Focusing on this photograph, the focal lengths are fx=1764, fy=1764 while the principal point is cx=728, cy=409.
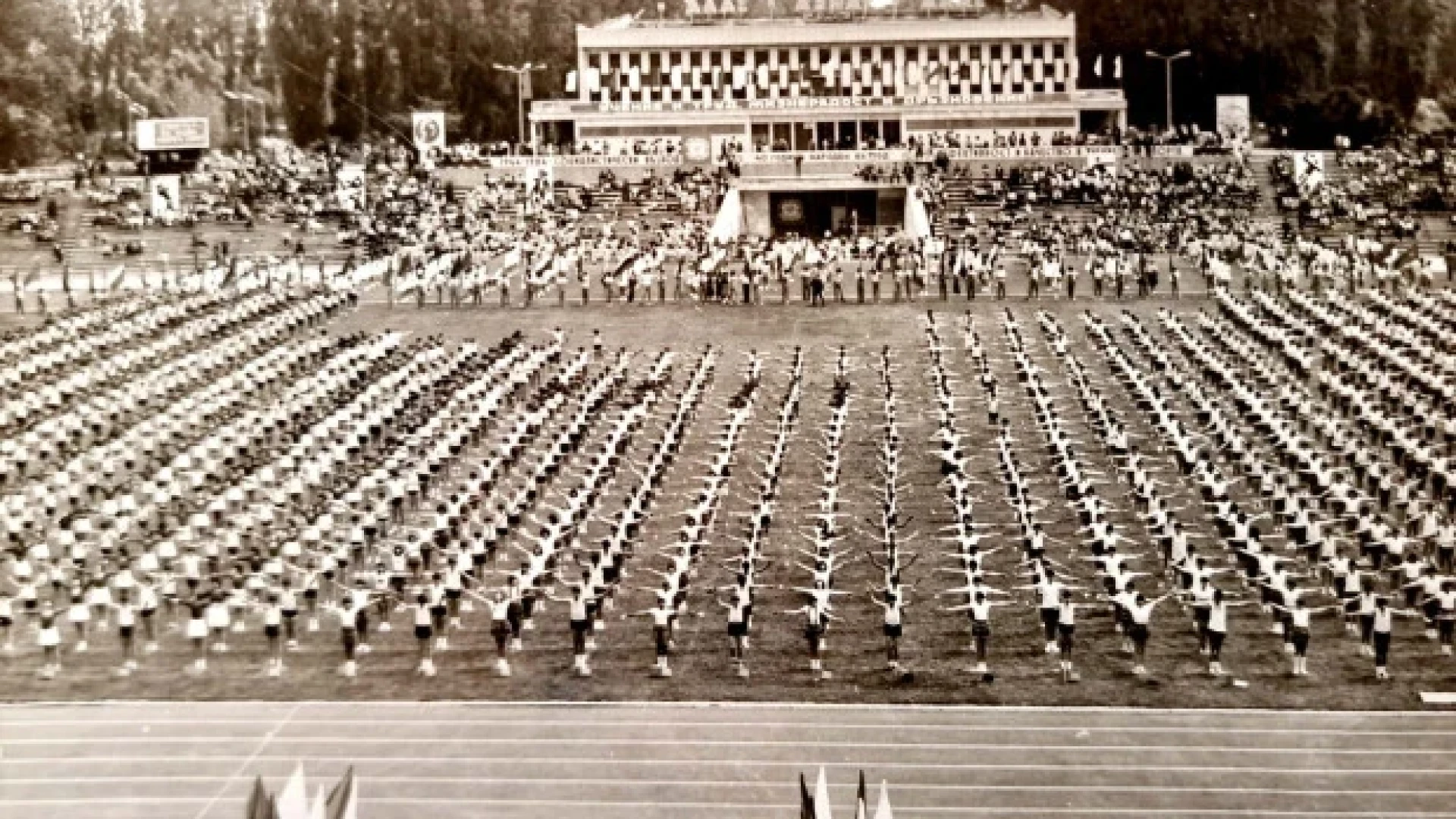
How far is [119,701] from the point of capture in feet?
64.5

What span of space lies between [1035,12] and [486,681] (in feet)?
247

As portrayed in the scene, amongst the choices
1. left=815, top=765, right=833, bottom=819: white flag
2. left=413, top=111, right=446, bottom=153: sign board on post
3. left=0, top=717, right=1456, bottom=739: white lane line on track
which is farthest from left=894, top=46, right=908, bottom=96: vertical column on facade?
left=815, top=765, right=833, bottom=819: white flag

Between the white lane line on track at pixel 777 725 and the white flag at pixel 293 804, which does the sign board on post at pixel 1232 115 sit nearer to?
the white lane line on track at pixel 777 725

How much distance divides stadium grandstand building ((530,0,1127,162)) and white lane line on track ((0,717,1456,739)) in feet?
215

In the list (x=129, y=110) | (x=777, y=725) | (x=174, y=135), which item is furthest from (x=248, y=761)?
(x=129, y=110)

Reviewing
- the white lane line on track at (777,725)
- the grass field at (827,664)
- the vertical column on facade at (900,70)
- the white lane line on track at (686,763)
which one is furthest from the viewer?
the vertical column on facade at (900,70)

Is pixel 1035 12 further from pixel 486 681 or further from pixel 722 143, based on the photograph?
pixel 486 681

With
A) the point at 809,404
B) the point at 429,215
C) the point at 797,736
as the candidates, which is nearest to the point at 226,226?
the point at 429,215

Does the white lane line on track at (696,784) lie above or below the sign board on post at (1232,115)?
below

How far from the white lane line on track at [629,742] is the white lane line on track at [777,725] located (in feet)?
1.28

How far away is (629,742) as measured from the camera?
1823 centimetres

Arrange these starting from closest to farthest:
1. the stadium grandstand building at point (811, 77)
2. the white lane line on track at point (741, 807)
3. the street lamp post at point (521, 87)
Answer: the white lane line on track at point (741, 807)
the stadium grandstand building at point (811, 77)
the street lamp post at point (521, 87)

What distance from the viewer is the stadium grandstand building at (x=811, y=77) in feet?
273

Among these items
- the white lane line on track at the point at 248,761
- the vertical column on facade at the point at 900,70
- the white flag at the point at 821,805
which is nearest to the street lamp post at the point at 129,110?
the vertical column on facade at the point at 900,70
